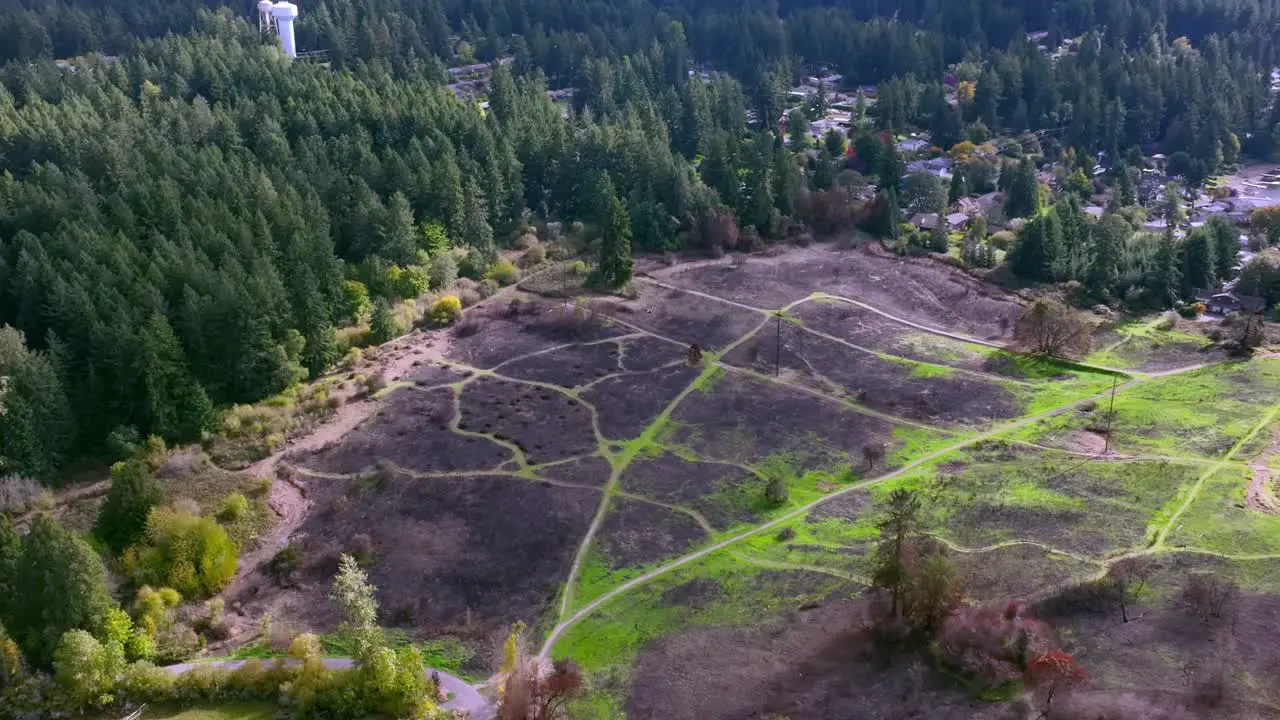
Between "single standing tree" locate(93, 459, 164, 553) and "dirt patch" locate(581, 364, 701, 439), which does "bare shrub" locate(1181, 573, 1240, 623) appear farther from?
"single standing tree" locate(93, 459, 164, 553)

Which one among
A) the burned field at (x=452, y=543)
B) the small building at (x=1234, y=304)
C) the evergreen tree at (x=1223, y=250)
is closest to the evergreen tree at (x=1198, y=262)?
the evergreen tree at (x=1223, y=250)

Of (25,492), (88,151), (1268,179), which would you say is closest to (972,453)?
(25,492)

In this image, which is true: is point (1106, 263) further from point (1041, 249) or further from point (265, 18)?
point (265, 18)

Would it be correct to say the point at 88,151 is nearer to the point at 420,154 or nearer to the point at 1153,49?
the point at 420,154

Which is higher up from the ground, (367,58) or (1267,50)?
(367,58)

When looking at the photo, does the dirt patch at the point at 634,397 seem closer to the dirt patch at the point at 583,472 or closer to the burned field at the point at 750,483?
the burned field at the point at 750,483
